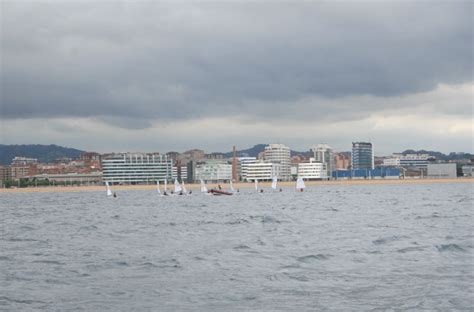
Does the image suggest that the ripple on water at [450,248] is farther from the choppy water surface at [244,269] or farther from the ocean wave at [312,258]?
the ocean wave at [312,258]

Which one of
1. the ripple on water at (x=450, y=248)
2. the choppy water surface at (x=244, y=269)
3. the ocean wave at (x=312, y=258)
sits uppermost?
the ripple on water at (x=450, y=248)

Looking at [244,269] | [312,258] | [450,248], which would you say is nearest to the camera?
[244,269]

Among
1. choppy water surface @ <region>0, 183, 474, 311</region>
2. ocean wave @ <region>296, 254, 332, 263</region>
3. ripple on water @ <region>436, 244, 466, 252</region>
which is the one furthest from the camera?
ripple on water @ <region>436, 244, 466, 252</region>

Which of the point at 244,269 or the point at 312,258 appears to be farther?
the point at 312,258

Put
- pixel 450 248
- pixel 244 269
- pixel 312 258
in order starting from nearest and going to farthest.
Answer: pixel 244 269 < pixel 312 258 < pixel 450 248

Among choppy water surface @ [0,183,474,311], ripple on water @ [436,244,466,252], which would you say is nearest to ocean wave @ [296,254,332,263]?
choppy water surface @ [0,183,474,311]

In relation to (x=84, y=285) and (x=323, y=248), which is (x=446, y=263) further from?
(x=84, y=285)

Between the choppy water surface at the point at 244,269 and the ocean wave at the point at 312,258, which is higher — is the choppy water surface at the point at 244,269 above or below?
below

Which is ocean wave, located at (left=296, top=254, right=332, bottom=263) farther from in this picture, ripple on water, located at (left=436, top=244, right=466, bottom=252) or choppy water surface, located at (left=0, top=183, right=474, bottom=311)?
ripple on water, located at (left=436, top=244, right=466, bottom=252)

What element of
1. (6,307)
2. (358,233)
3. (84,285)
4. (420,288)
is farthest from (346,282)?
(358,233)

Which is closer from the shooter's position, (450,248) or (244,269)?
(244,269)

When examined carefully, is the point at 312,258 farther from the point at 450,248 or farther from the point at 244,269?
the point at 450,248

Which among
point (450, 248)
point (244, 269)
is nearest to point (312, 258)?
point (244, 269)

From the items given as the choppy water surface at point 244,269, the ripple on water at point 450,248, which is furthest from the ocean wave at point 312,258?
the ripple on water at point 450,248
